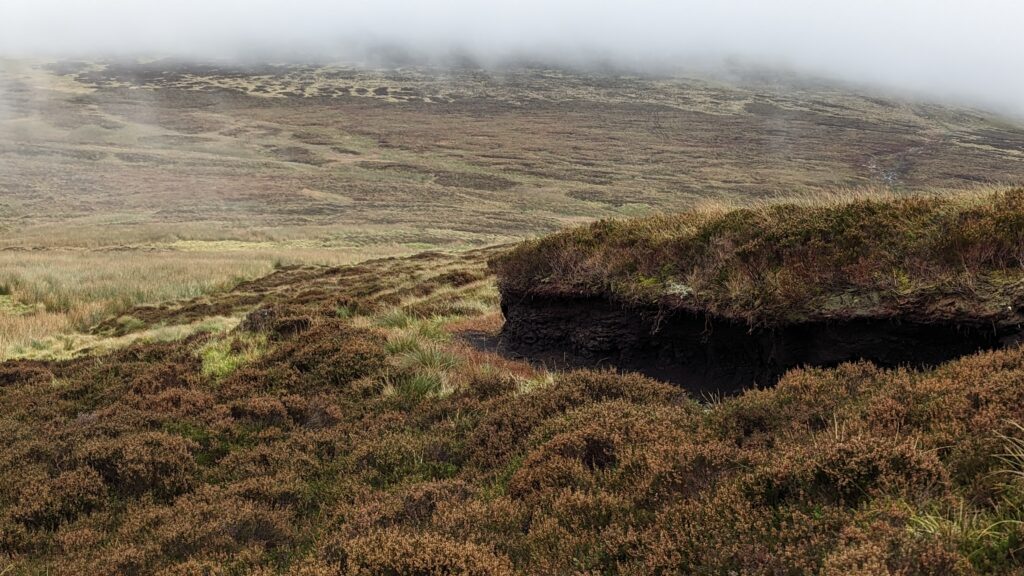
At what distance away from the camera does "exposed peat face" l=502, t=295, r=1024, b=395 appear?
702 centimetres

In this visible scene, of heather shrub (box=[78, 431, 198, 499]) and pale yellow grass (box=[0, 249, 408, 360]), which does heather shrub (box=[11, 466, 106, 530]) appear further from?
pale yellow grass (box=[0, 249, 408, 360])

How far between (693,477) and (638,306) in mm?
5351

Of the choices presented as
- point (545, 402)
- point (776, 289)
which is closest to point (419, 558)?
point (545, 402)

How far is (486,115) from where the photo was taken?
377 ft

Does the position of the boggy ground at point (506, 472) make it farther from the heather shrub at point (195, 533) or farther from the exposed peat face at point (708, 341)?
the exposed peat face at point (708, 341)

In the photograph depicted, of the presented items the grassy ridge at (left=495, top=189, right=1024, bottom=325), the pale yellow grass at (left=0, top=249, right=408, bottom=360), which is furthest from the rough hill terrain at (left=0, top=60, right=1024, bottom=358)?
the grassy ridge at (left=495, top=189, right=1024, bottom=325)

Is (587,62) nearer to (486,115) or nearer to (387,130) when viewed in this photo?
(486,115)

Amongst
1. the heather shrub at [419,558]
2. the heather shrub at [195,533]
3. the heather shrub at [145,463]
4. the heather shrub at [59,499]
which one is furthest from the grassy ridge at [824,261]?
the heather shrub at [59,499]

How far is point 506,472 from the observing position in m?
5.57

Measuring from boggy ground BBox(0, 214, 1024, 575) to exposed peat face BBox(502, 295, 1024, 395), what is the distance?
3.93 ft

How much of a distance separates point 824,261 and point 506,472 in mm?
4778

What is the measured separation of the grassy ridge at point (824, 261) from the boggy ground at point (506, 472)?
4.98 ft

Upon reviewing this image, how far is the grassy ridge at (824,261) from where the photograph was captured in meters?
6.90

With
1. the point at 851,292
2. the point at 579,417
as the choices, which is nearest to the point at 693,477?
the point at 579,417
